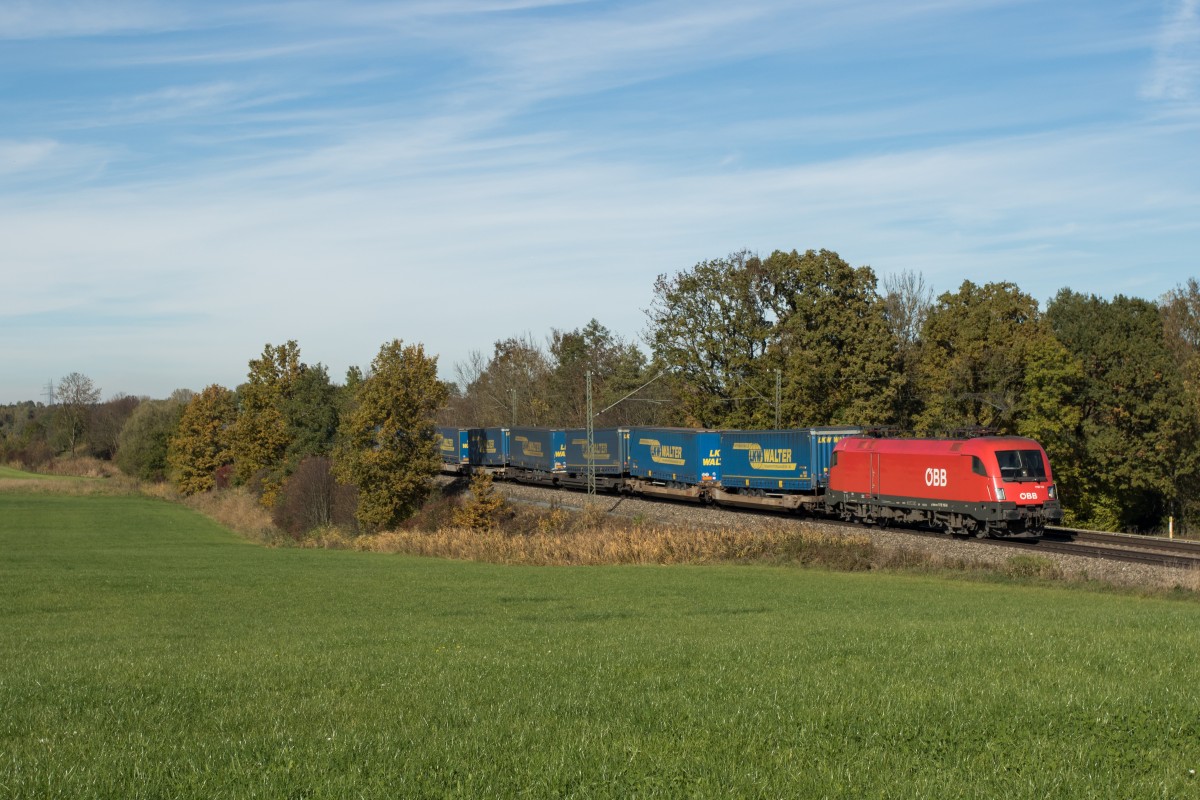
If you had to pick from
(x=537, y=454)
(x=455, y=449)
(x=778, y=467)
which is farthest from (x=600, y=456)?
(x=455, y=449)

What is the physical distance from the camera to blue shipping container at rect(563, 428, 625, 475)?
54.1m

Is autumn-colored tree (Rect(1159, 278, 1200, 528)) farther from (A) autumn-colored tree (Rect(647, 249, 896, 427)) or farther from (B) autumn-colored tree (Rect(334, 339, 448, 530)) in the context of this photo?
(B) autumn-colored tree (Rect(334, 339, 448, 530))

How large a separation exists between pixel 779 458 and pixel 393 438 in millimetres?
22081

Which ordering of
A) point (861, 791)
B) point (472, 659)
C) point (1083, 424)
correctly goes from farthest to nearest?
point (1083, 424)
point (472, 659)
point (861, 791)

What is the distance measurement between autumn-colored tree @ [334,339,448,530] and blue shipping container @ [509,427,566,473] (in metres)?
7.08

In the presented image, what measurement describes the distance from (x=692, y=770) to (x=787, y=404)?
5505cm

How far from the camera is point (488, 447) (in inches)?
2795

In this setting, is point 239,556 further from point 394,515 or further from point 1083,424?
point 1083,424

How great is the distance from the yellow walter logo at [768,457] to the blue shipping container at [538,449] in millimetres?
15997

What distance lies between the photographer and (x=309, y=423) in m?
77.6

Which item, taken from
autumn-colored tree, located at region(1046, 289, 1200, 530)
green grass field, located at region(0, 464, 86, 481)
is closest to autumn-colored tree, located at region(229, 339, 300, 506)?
green grass field, located at region(0, 464, 86, 481)

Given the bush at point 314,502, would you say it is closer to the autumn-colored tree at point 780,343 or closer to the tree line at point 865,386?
the tree line at point 865,386

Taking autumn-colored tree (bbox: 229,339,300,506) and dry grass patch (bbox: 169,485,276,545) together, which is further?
autumn-colored tree (bbox: 229,339,300,506)

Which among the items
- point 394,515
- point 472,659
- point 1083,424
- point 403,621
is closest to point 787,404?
point 1083,424
